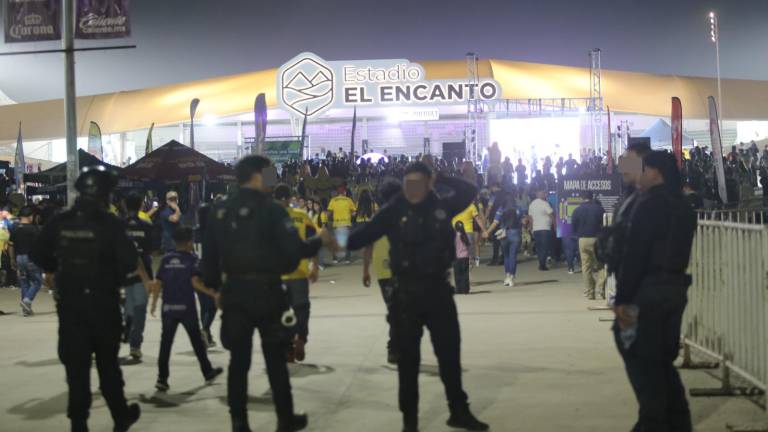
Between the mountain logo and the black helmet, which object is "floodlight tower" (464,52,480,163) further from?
the black helmet

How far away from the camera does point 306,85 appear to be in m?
47.3

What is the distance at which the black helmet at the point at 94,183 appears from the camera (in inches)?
263

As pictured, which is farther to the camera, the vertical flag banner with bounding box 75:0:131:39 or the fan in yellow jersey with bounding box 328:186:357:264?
the fan in yellow jersey with bounding box 328:186:357:264

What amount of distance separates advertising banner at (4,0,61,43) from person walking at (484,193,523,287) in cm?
855

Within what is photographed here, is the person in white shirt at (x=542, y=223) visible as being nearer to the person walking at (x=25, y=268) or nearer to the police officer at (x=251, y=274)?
the person walking at (x=25, y=268)

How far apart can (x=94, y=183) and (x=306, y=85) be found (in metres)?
41.1

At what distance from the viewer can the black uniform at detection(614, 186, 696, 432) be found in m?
5.69

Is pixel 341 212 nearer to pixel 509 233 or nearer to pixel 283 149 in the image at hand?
pixel 509 233

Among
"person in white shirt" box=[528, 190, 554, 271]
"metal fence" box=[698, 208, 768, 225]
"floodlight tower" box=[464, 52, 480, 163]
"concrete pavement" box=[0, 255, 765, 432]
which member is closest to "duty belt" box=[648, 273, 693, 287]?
"concrete pavement" box=[0, 255, 765, 432]

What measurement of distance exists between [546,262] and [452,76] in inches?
1138

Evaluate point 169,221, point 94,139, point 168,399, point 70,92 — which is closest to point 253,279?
point 168,399

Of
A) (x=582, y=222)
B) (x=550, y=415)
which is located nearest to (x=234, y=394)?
(x=550, y=415)

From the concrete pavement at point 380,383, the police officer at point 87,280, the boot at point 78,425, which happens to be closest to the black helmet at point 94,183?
the police officer at point 87,280

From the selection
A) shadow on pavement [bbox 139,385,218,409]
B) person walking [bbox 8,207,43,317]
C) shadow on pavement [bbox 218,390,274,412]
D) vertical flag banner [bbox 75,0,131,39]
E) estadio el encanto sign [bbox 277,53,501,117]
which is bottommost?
shadow on pavement [bbox 139,385,218,409]
